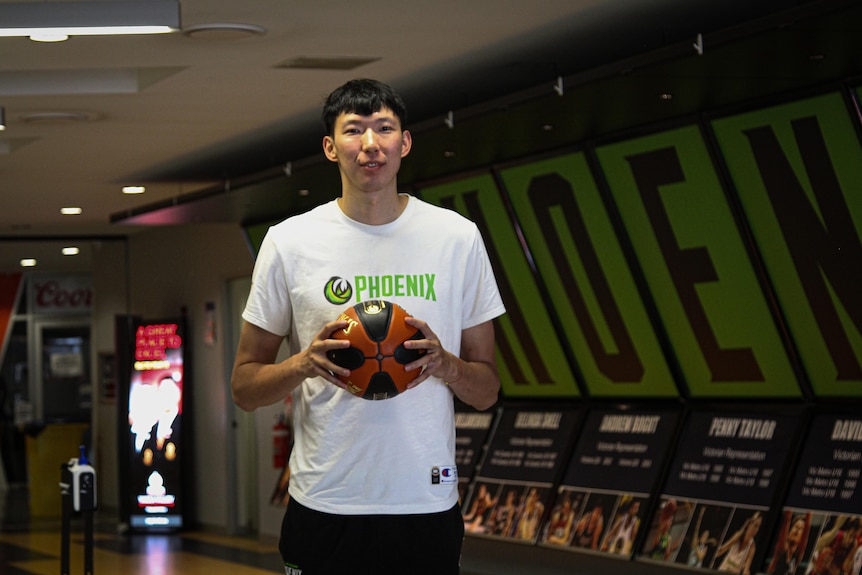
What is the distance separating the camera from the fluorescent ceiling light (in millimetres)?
4906

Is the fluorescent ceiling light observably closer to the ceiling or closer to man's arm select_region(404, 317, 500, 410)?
the ceiling

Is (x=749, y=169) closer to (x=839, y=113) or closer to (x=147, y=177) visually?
(x=839, y=113)

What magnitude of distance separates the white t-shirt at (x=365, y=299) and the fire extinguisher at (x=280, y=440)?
29.4ft

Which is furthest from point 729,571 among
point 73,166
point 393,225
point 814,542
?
point 73,166

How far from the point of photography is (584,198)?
7898 millimetres

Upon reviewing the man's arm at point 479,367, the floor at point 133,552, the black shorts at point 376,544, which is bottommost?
the floor at point 133,552

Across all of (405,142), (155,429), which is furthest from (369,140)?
(155,429)

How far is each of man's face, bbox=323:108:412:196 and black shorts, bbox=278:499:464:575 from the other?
0.58 m

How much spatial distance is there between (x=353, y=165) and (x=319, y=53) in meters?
4.49

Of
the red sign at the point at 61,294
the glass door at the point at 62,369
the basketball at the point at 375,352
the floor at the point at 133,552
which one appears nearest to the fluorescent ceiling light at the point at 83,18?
the basketball at the point at 375,352

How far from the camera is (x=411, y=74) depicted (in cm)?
714

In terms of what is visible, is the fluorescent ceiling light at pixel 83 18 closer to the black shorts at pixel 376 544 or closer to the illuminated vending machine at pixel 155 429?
the black shorts at pixel 376 544

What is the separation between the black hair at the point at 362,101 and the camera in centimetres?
218

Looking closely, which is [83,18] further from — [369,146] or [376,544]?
[376,544]
